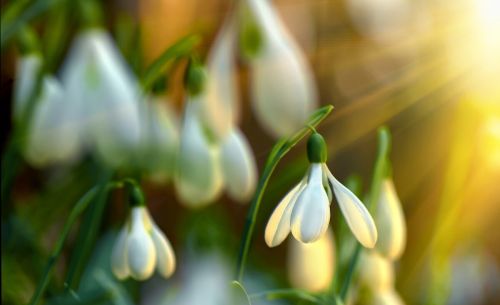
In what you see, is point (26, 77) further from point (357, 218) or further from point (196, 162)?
point (357, 218)

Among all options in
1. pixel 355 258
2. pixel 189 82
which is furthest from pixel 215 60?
pixel 355 258

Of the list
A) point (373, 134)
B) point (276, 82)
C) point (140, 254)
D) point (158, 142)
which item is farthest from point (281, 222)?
point (373, 134)

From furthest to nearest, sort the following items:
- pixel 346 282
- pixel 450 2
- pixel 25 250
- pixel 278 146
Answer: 1. pixel 450 2
2. pixel 25 250
3. pixel 346 282
4. pixel 278 146

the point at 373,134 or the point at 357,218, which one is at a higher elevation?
the point at 357,218

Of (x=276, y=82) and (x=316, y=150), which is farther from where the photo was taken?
(x=276, y=82)

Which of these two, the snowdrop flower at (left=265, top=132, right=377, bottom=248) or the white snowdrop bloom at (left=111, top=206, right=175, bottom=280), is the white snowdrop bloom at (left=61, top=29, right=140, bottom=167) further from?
the snowdrop flower at (left=265, top=132, right=377, bottom=248)

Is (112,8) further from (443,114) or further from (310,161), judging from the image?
(310,161)

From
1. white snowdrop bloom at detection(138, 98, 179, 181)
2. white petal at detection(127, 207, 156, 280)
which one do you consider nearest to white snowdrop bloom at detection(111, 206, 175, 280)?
white petal at detection(127, 207, 156, 280)
